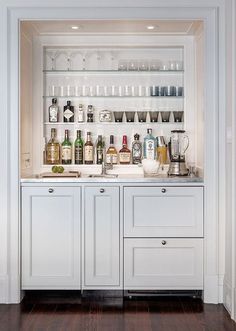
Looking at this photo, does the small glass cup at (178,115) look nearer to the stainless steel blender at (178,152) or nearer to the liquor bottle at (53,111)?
the stainless steel blender at (178,152)

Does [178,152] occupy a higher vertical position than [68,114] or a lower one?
lower

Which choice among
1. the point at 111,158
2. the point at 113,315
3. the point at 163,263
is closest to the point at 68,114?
the point at 111,158

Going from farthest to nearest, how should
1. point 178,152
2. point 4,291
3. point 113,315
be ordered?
point 178,152, point 4,291, point 113,315

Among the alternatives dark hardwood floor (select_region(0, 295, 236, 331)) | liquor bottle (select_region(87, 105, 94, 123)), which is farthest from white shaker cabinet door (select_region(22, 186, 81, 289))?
liquor bottle (select_region(87, 105, 94, 123))

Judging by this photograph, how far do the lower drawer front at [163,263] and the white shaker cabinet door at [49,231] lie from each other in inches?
16.5

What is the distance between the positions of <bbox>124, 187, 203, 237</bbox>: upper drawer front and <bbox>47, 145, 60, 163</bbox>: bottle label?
904 millimetres


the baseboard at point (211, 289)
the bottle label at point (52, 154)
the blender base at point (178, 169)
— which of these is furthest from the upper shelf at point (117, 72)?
the baseboard at point (211, 289)

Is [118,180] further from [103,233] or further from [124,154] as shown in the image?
[124,154]

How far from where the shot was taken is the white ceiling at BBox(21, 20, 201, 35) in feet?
13.3

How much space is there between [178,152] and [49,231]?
1.27 meters

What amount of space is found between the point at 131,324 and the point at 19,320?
76 cm

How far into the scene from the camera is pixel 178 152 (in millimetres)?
4371

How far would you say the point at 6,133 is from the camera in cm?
394

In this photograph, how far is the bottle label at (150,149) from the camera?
457 centimetres
